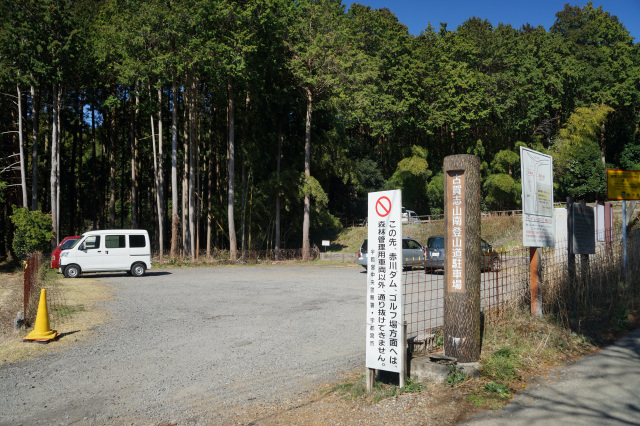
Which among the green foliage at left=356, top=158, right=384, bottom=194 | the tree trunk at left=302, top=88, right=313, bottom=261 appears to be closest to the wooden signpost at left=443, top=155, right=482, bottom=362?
the tree trunk at left=302, top=88, right=313, bottom=261

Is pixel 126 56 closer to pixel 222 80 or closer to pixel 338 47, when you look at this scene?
pixel 222 80

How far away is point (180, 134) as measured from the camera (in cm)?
4172

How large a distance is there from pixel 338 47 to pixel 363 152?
1656 cm

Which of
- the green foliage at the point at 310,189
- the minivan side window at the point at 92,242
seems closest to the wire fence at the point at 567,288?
the minivan side window at the point at 92,242

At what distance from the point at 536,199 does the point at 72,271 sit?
18579 millimetres

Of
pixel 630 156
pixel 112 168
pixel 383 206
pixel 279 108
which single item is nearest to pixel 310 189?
pixel 279 108

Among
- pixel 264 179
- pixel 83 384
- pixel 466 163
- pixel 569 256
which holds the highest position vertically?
pixel 264 179

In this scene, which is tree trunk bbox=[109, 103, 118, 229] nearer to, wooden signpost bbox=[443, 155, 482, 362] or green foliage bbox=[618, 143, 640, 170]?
wooden signpost bbox=[443, 155, 482, 362]

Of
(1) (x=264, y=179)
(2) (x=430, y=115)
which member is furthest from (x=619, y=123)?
(1) (x=264, y=179)

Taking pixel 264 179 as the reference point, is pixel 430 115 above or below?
above

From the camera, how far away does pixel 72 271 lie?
20062 mm

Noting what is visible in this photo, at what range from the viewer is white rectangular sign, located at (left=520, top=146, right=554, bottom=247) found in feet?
24.1

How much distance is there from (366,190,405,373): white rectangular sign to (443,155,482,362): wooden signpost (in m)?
0.80

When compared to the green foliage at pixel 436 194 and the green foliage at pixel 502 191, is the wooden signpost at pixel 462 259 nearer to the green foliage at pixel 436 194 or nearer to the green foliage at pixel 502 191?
the green foliage at pixel 436 194
